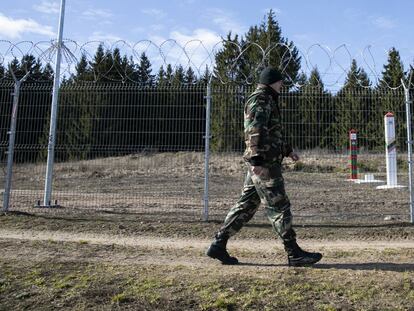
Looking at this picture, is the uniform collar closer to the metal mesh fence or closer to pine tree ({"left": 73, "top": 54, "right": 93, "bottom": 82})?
the metal mesh fence

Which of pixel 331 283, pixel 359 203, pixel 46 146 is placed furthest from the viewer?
pixel 359 203

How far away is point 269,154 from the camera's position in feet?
16.3

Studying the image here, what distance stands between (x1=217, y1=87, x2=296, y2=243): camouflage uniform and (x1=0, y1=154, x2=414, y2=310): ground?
0.59 m

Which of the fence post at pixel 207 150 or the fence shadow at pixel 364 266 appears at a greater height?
the fence post at pixel 207 150

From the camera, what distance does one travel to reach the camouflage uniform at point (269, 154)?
4906 millimetres

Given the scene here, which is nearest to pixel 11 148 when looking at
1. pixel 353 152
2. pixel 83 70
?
pixel 83 70

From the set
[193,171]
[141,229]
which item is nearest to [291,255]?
[141,229]

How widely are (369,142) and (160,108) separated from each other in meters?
5.67

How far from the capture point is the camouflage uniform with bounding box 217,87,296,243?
16.1ft

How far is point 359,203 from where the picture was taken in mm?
11375

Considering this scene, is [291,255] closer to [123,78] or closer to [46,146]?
[123,78]

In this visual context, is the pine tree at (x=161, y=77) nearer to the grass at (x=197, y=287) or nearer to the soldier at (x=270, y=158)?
the soldier at (x=270, y=158)

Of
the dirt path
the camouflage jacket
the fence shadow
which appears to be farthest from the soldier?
the dirt path

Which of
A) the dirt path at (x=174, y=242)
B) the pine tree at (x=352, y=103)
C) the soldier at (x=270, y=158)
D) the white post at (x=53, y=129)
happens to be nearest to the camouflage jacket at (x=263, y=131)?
the soldier at (x=270, y=158)
